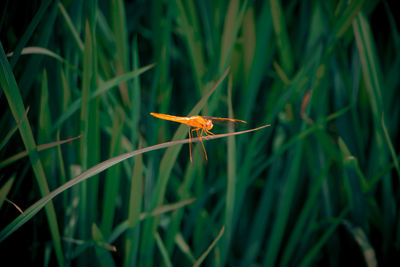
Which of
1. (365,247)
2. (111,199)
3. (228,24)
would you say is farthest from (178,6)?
(365,247)

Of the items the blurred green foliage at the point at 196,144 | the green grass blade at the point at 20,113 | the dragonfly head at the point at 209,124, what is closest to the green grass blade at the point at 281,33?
the blurred green foliage at the point at 196,144

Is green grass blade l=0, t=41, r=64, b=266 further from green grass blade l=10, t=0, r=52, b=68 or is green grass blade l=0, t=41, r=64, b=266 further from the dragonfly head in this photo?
the dragonfly head

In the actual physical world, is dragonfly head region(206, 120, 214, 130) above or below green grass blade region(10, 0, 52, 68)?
below

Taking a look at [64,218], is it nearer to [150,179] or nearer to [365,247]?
[150,179]

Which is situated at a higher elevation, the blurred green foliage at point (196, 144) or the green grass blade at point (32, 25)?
the green grass blade at point (32, 25)

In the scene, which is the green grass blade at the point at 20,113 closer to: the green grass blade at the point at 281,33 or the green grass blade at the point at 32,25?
the green grass blade at the point at 32,25

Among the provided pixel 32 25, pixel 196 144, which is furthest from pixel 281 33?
pixel 32 25

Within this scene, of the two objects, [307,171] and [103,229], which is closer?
[103,229]

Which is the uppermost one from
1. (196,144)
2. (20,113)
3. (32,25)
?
(32,25)

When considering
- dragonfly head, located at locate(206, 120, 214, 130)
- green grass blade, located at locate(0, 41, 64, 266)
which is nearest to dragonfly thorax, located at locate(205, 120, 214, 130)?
dragonfly head, located at locate(206, 120, 214, 130)

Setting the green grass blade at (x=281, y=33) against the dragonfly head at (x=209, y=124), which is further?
the green grass blade at (x=281, y=33)

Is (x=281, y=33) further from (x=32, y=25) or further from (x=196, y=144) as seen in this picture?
(x=32, y=25)
